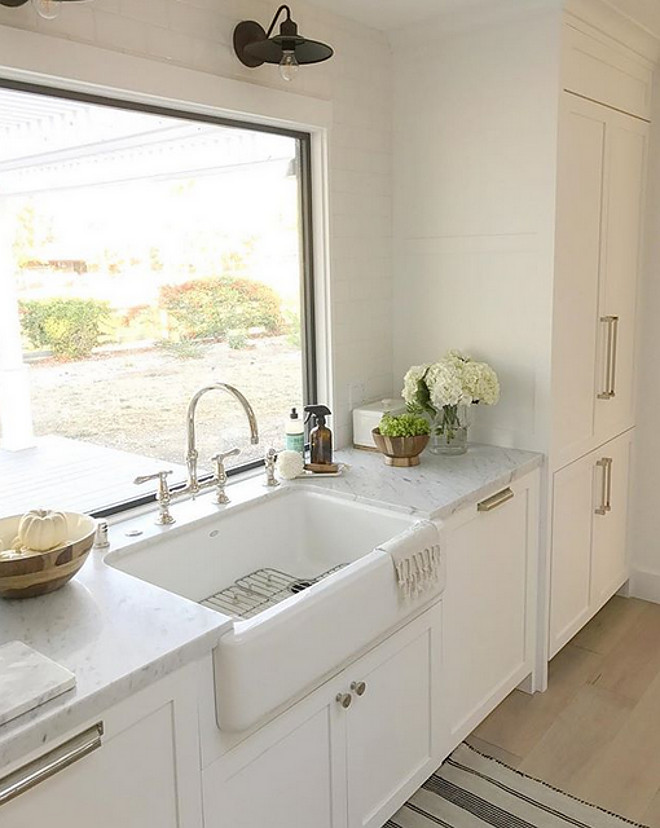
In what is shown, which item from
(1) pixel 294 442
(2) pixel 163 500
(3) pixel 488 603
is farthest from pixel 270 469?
(3) pixel 488 603

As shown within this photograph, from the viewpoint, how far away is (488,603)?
2615 millimetres

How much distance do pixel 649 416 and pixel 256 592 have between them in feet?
7.00

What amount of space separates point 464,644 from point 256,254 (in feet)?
4.88

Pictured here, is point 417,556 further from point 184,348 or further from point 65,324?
point 65,324

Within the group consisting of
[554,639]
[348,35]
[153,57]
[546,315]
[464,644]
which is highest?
[348,35]

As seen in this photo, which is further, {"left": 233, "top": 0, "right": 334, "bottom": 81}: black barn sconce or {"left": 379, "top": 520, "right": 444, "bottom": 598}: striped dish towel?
{"left": 233, "top": 0, "right": 334, "bottom": 81}: black barn sconce

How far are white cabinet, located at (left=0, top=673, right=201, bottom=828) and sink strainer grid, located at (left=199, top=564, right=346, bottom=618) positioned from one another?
653 millimetres

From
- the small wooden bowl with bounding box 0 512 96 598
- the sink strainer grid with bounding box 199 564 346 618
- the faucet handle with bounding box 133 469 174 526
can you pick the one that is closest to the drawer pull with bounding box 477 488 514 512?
the sink strainer grid with bounding box 199 564 346 618

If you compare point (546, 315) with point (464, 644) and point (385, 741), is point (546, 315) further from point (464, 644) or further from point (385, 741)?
point (385, 741)

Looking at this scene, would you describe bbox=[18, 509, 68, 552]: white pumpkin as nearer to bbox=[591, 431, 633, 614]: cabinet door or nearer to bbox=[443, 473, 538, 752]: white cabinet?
bbox=[443, 473, 538, 752]: white cabinet

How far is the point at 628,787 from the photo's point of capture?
2.44 metres

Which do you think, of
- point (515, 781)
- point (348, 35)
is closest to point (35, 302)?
point (348, 35)

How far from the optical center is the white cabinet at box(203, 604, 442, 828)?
1690 mm

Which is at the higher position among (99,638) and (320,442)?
(320,442)
